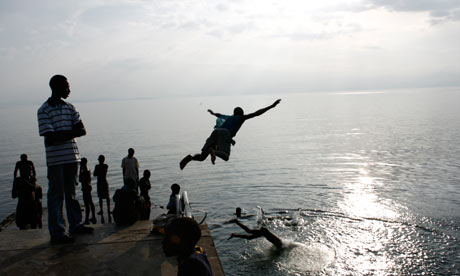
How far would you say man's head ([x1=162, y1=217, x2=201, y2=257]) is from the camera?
130 inches

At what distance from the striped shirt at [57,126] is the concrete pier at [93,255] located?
4.65 feet

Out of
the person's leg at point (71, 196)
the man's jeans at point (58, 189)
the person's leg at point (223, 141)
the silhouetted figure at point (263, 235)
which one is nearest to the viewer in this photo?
the man's jeans at point (58, 189)

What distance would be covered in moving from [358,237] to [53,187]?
34.4ft

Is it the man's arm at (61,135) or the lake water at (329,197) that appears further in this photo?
the lake water at (329,197)

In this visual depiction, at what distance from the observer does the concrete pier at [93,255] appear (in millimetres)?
5398

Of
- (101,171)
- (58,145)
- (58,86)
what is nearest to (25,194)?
(101,171)

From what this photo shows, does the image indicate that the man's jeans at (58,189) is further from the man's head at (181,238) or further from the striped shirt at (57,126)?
the man's head at (181,238)

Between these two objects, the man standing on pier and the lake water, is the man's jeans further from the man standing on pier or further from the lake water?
the lake water

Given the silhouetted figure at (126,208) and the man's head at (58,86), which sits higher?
the man's head at (58,86)

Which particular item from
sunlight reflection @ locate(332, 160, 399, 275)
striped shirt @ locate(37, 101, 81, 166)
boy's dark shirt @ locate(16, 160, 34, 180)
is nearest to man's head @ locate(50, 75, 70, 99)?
striped shirt @ locate(37, 101, 81, 166)

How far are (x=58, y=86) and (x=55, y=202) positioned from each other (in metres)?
1.93

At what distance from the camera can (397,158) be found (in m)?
29.9

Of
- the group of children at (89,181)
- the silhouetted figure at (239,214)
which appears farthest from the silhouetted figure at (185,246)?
the silhouetted figure at (239,214)

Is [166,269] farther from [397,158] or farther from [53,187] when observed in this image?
[397,158]
